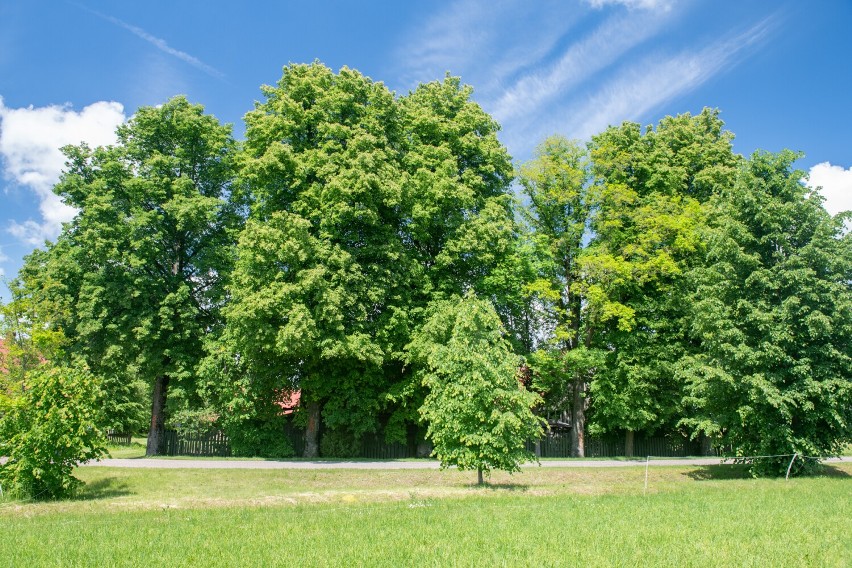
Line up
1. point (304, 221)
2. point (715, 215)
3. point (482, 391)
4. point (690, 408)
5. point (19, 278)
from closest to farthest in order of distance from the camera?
point (482, 391) < point (304, 221) < point (715, 215) < point (19, 278) < point (690, 408)

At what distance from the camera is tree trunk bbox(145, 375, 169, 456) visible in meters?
26.4

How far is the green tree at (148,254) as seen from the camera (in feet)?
81.8

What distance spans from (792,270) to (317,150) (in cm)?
1856

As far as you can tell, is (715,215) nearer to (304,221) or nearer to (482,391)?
(482,391)

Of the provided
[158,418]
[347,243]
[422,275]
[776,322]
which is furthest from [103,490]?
[776,322]

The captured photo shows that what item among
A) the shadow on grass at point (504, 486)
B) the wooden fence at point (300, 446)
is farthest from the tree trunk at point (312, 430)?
the shadow on grass at point (504, 486)

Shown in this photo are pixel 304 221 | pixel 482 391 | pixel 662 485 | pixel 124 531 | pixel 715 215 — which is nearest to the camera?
pixel 124 531

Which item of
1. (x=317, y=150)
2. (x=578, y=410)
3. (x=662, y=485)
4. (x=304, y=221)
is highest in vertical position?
(x=317, y=150)

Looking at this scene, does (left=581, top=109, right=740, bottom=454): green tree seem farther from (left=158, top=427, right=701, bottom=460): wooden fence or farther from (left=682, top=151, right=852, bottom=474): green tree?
(left=682, top=151, right=852, bottom=474): green tree

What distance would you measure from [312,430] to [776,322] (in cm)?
1881

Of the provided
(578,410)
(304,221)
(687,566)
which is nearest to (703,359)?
(578,410)

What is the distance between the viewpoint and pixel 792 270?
19328 mm

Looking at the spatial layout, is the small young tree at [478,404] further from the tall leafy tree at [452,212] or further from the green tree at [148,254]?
the green tree at [148,254]

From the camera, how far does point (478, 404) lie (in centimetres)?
1619
